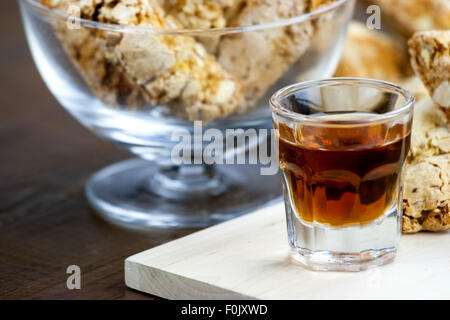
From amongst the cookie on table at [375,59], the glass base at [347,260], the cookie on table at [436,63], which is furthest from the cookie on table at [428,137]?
the cookie on table at [375,59]

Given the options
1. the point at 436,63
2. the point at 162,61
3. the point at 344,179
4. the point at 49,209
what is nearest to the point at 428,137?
the point at 436,63

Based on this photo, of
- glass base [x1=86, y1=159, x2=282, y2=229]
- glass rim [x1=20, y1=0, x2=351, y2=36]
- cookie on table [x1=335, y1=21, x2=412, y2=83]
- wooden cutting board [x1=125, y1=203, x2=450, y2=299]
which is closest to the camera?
wooden cutting board [x1=125, y1=203, x2=450, y2=299]

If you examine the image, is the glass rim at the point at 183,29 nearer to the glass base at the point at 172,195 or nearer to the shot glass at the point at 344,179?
the shot glass at the point at 344,179

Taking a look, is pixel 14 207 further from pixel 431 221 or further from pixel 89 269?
pixel 431 221

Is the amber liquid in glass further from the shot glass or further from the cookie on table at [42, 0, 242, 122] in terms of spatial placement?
the cookie on table at [42, 0, 242, 122]

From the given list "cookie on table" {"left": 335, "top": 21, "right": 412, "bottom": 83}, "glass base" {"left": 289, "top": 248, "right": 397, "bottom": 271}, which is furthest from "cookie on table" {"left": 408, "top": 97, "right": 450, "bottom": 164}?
"cookie on table" {"left": 335, "top": 21, "right": 412, "bottom": 83}

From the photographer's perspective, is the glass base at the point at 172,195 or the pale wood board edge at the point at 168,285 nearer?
the pale wood board edge at the point at 168,285
